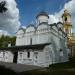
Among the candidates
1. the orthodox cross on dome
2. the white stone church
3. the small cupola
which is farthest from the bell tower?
the orthodox cross on dome

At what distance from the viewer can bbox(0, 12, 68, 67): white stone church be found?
3129cm

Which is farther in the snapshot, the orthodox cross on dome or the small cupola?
the small cupola

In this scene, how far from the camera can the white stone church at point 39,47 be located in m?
31.3

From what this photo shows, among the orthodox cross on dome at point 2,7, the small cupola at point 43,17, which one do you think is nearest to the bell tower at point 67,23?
the small cupola at point 43,17

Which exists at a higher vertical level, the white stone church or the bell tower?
the bell tower

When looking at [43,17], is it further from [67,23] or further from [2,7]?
[2,7]

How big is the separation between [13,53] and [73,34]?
2676 centimetres

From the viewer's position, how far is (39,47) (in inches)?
1240

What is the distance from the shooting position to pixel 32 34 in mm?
37188

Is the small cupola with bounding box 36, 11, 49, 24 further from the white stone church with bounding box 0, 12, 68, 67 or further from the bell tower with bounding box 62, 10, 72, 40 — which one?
the bell tower with bounding box 62, 10, 72, 40

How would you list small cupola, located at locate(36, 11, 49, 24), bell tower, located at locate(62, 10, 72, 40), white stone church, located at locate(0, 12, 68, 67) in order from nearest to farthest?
white stone church, located at locate(0, 12, 68, 67), small cupola, located at locate(36, 11, 49, 24), bell tower, located at locate(62, 10, 72, 40)

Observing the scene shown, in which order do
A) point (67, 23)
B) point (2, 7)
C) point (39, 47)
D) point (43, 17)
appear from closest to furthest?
point (2, 7)
point (39, 47)
point (43, 17)
point (67, 23)

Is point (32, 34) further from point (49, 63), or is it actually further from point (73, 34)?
point (73, 34)

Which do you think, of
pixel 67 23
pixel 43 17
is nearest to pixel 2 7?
pixel 43 17
